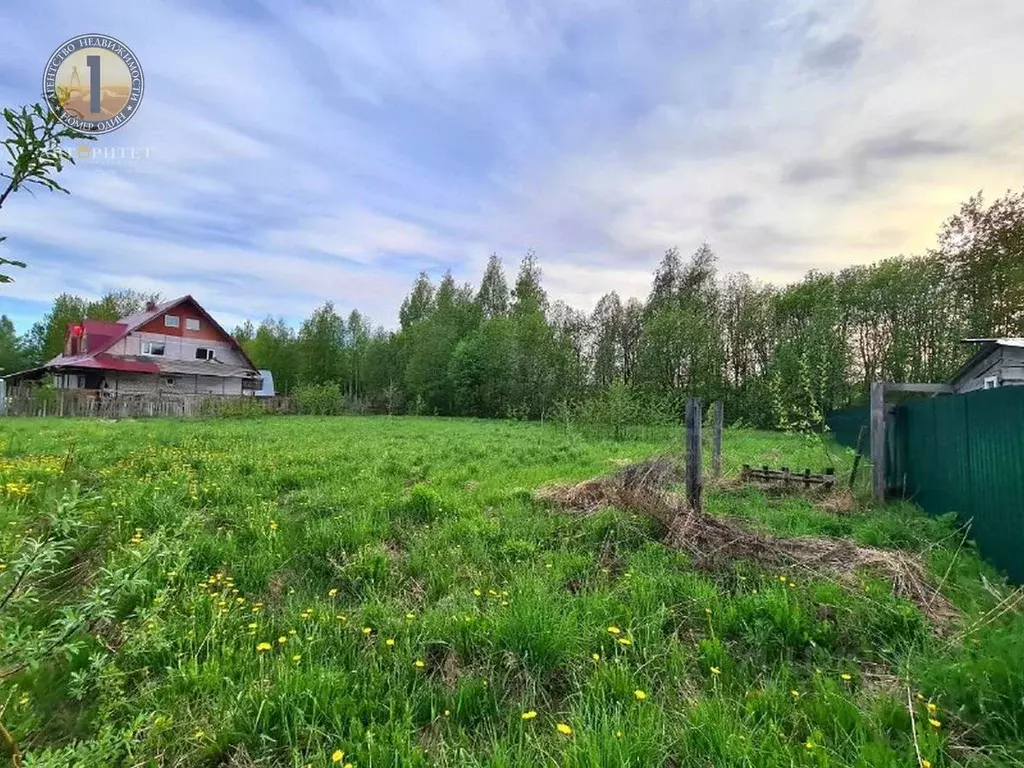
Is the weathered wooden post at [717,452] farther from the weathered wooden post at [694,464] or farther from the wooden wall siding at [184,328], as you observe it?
the wooden wall siding at [184,328]

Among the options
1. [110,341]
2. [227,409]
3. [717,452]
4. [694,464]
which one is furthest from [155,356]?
[694,464]

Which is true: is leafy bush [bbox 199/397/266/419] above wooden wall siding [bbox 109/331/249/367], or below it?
below

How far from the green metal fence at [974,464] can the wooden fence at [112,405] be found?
81.5 feet

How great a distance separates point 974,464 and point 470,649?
16.3 feet

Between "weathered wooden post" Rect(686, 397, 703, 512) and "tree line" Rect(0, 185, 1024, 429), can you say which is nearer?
"weathered wooden post" Rect(686, 397, 703, 512)

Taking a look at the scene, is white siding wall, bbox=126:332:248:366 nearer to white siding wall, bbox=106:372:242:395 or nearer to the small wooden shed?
white siding wall, bbox=106:372:242:395

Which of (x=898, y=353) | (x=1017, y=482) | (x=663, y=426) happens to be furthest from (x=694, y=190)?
(x=898, y=353)

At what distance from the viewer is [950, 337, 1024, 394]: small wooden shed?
1117cm

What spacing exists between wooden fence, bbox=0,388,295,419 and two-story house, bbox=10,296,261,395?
6.22 metres

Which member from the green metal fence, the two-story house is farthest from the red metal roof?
the green metal fence

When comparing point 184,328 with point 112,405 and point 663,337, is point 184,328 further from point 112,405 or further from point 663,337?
point 663,337

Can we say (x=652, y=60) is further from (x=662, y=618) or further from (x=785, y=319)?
(x=785, y=319)

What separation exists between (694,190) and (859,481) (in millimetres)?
8551

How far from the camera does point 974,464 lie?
4.59 m
